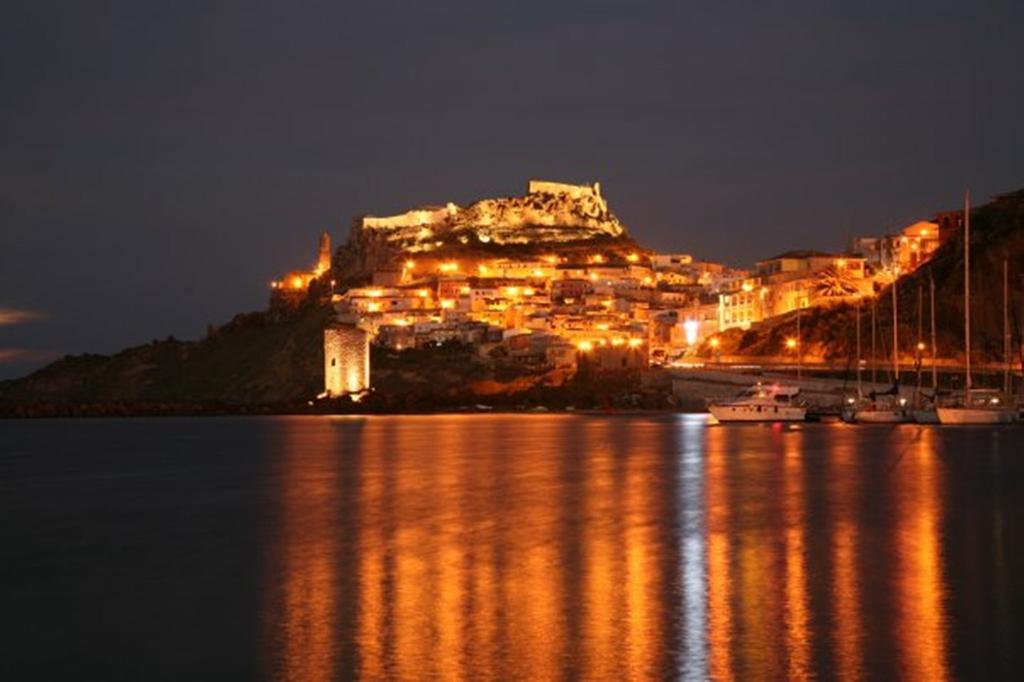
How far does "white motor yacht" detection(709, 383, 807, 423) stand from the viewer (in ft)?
202

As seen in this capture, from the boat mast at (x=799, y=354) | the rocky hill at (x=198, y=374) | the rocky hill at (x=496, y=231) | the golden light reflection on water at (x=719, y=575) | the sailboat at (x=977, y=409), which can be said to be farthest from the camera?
the rocky hill at (x=496, y=231)

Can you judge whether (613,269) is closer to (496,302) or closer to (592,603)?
(496,302)

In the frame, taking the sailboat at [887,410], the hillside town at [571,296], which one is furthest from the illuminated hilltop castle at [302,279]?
the sailboat at [887,410]

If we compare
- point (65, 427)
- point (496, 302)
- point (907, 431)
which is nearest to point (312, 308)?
point (496, 302)

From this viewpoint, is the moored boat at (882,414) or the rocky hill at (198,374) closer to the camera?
the moored boat at (882,414)

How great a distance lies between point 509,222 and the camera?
430 ft

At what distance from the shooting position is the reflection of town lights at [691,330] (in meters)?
94.8

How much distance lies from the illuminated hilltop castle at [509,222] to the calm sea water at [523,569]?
89199mm

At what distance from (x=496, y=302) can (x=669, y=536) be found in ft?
261

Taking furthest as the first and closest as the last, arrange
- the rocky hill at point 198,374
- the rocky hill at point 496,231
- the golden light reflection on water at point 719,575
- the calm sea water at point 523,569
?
the rocky hill at point 496,231 < the rocky hill at point 198,374 < the calm sea water at point 523,569 < the golden light reflection on water at point 719,575

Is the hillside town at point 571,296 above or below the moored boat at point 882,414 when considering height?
above

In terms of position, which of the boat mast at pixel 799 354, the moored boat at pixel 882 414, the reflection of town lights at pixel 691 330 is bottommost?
the moored boat at pixel 882 414

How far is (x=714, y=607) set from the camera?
45.5 feet

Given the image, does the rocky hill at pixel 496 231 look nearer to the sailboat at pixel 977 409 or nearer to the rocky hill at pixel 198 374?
the rocky hill at pixel 198 374
